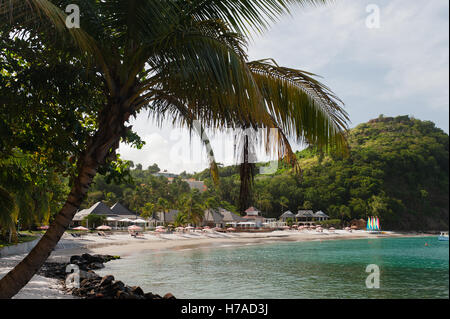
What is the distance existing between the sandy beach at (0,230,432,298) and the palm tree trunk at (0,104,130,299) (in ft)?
14.2

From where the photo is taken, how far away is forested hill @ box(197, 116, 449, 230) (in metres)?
38.2

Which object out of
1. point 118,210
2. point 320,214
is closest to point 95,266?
point 118,210

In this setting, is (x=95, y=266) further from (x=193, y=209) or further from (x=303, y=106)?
(x=193, y=209)

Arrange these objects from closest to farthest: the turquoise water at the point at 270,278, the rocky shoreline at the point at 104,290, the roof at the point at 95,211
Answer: the rocky shoreline at the point at 104,290 < the turquoise water at the point at 270,278 < the roof at the point at 95,211

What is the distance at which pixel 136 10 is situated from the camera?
3.10 meters

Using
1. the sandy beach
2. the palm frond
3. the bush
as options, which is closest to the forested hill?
the bush

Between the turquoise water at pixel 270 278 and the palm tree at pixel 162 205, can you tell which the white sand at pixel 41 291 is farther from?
the palm tree at pixel 162 205

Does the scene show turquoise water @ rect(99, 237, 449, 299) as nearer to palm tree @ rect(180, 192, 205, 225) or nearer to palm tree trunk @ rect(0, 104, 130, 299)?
palm tree trunk @ rect(0, 104, 130, 299)

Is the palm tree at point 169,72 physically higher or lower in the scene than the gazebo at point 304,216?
higher

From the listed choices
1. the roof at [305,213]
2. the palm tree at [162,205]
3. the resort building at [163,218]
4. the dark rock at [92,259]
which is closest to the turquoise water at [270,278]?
the dark rock at [92,259]

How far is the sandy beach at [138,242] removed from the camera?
920 cm

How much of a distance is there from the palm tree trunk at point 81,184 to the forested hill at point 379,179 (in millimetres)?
29797

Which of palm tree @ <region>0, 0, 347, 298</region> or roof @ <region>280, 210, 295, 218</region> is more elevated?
palm tree @ <region>0, 0, 347, 298</region>

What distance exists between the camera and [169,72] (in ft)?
10.5
